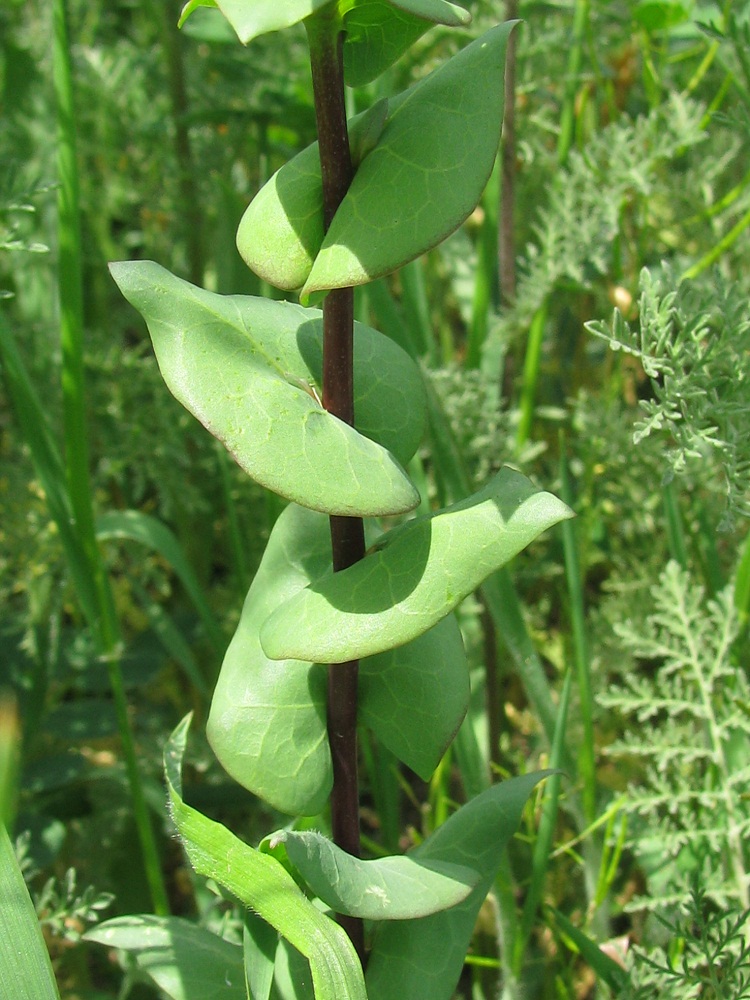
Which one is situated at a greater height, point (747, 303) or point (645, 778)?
point (747, 303)

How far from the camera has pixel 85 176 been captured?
1.41 m

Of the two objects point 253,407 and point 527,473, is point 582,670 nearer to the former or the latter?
point 527,473

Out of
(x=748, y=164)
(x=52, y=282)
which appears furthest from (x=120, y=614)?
(x=748, y=164)

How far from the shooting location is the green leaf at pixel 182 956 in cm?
60

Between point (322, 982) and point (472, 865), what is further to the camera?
point (472, 865)

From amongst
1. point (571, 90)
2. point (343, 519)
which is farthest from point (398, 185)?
point (571, 90)

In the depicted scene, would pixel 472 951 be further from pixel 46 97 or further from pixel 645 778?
pixel 46 97

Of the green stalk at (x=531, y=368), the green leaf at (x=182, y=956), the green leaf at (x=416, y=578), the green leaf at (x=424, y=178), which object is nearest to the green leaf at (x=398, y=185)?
the green leaf at (x=424, y=178)

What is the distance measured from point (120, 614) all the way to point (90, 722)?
0.19 metres

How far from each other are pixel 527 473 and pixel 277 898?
0.71 m

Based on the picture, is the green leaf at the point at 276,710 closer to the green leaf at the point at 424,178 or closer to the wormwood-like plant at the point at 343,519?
the wormwood-like plant at the point at 343,519

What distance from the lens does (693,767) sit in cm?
96

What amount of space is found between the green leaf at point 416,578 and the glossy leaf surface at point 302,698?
54 millimetres

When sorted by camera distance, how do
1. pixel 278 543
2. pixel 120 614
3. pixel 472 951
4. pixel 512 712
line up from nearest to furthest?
pixel 278 543, pixel 472 951, pixel 512 712, pixel 120 614
